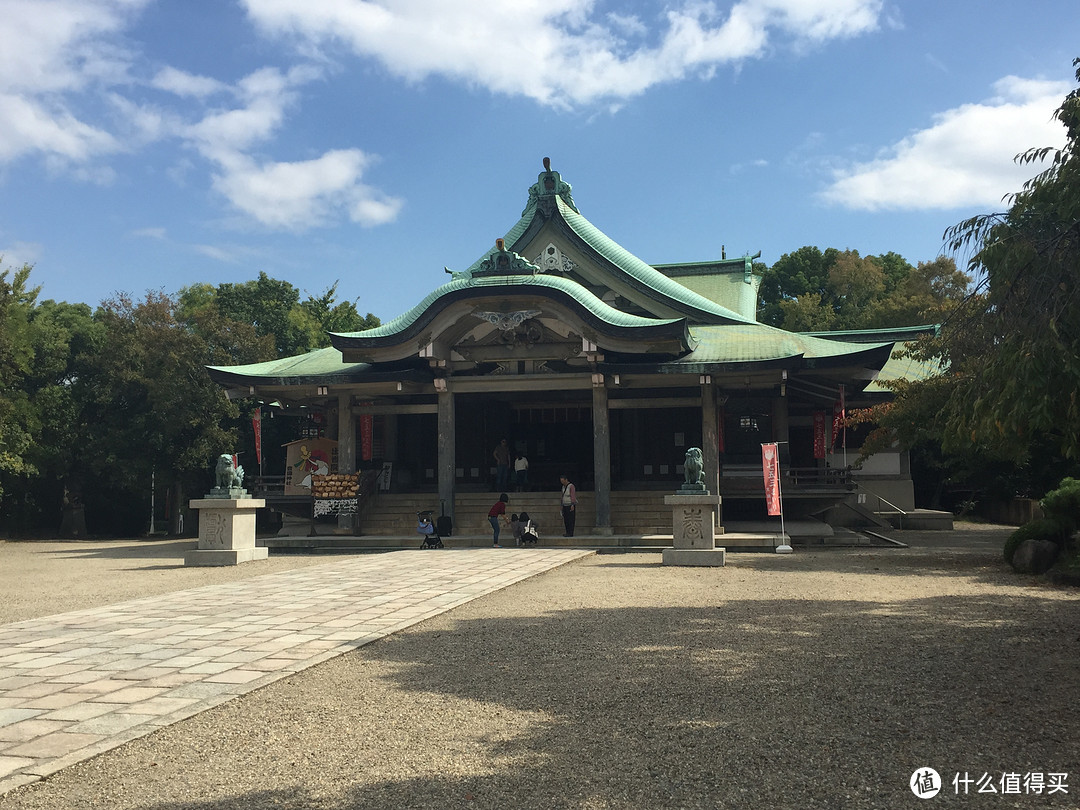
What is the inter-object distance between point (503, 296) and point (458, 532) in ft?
18.8

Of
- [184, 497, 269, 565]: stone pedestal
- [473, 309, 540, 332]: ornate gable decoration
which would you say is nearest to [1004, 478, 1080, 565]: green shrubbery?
[473, 309, 540, 332]: ornate gable decoration

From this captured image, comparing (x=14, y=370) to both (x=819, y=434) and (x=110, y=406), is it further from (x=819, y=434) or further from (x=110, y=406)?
(x=819, y=434)

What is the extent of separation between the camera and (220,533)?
648 inches

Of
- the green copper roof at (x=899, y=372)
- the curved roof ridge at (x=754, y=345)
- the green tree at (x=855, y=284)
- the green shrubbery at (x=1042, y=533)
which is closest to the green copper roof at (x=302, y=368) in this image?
the curved roof ridge at (x=754, y=345)

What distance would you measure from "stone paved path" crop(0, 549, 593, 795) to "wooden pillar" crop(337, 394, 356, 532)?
8.45 m

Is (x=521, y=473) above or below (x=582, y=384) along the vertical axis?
below

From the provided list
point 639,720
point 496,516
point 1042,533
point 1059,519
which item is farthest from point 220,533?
point 1059,519

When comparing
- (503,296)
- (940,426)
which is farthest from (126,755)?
(503,296)

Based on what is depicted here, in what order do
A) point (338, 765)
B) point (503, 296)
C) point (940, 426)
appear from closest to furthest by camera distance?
1. point (338, 765)
2. point (940, 426)
3. point (503, 296)

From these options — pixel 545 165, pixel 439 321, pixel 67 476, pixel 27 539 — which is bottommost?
pixel 27 539

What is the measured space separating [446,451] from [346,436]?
285 cm

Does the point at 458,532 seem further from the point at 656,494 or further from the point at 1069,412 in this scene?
the point at 1069,412

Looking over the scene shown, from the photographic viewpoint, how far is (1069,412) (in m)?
6.24

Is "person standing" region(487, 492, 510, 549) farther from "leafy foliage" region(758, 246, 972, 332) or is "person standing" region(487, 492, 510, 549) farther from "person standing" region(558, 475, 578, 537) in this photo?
"leafy foliage" region(758, 246, 972, 332)
